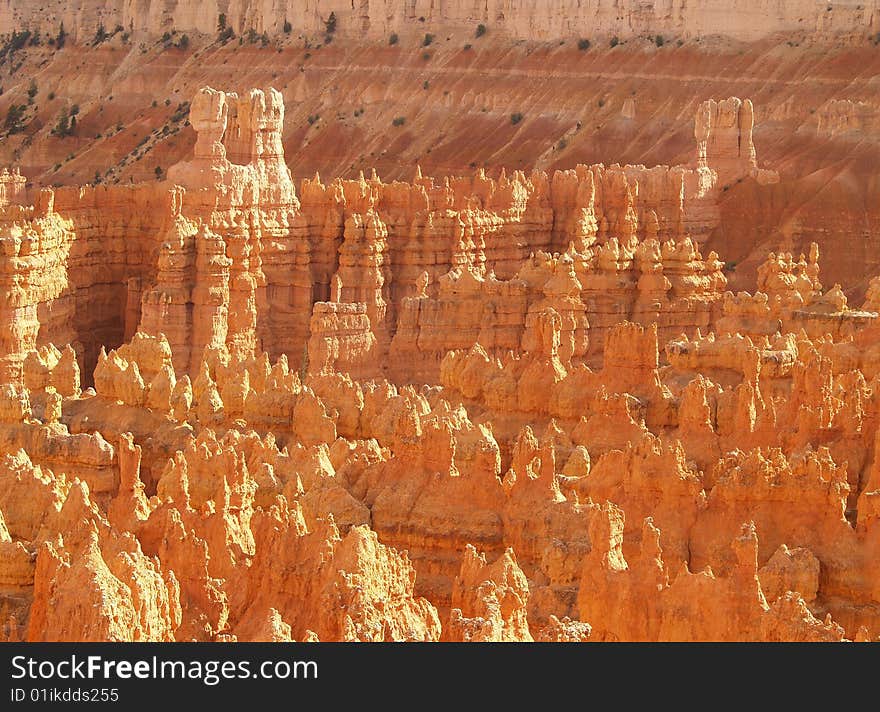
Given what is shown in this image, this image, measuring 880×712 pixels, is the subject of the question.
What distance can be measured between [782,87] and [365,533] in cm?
5351

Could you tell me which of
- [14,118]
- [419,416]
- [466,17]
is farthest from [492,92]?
[419,416]

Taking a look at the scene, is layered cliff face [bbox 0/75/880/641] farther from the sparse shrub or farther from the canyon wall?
the sparse shrub

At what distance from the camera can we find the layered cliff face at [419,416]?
62.8ft

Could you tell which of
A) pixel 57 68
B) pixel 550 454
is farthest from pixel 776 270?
pixel 57 68

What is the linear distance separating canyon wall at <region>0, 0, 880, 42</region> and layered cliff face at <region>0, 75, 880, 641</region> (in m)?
17.9

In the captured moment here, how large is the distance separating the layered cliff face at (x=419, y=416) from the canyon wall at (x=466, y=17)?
17898mm

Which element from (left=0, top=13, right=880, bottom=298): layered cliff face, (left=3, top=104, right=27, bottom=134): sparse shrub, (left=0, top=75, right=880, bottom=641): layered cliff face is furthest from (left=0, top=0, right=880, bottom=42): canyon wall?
(left=0, top=75, right=880, bottom=641): layered cliff face

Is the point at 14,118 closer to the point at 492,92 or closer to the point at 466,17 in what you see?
the point at 466,17

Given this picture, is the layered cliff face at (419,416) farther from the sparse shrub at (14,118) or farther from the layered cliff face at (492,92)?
the sparse shrub at (14,118)

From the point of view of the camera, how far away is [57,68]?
105 meters

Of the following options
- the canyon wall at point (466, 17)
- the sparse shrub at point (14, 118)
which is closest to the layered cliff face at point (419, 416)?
the canyon wall at point (466, 17)

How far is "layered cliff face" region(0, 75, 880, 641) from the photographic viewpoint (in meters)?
19.1

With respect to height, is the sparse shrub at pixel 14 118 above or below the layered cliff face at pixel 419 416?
above

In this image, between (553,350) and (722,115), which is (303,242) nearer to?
(722,115)
